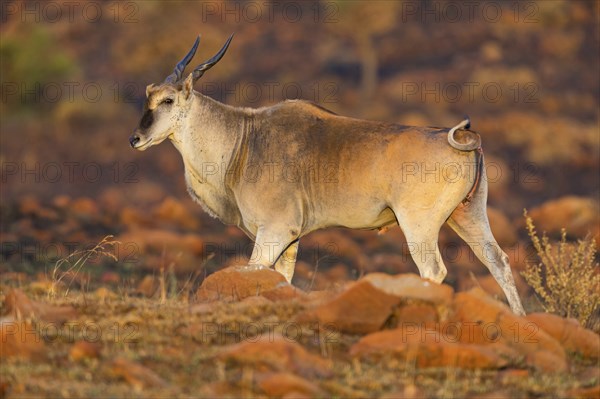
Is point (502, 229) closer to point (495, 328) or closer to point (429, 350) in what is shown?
point (495, 328)

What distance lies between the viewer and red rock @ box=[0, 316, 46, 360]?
24.9 feet

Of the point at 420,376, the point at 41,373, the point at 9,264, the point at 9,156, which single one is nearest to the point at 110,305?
the point at 41,373

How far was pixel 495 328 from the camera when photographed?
27.6ft

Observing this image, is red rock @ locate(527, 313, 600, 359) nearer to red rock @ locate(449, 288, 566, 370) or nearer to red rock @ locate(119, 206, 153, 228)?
red rock @ locate(449, 288, 566, 370)

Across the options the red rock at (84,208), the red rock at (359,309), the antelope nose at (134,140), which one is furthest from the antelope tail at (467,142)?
the red rock at (84,208)

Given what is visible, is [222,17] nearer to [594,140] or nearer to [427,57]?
[427,57]

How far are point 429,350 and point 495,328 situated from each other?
2.77ft

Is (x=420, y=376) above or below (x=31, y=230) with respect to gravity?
above

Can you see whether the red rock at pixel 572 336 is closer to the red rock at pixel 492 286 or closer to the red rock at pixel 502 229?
the red rock at pixel 492 286

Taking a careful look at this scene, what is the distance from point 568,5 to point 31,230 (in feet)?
92.8

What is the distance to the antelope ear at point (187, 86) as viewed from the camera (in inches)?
413

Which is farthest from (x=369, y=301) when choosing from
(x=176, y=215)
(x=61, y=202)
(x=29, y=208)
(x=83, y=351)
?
(x=61, y=202)

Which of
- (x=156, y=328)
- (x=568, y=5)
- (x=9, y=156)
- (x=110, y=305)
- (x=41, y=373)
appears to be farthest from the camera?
(x=568, y=5)

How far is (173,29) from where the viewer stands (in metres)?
35.0
